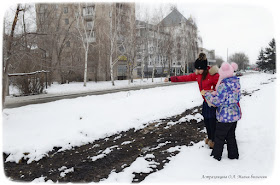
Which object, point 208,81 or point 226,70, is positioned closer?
point 226,70

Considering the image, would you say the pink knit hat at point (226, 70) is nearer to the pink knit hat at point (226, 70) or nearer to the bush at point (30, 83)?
the pink knit hat at point (226, 70)

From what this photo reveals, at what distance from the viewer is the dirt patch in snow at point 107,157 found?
321 centimetres

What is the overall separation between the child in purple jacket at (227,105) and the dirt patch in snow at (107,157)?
1.00m

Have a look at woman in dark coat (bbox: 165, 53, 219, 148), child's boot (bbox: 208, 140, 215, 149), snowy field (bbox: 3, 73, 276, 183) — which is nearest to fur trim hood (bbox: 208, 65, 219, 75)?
woman in dark coat (bbox: 165, 53, 219, 148)

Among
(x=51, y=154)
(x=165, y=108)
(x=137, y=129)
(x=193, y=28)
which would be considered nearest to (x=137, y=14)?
(x=193, y=28)

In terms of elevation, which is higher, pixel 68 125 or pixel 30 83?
pixel 30 83

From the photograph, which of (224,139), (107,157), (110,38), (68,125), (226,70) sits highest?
(110,38)

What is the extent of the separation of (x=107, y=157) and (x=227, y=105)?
8.15 ft

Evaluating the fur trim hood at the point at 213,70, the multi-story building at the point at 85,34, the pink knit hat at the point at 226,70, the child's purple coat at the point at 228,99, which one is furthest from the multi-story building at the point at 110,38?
the child's purple coat at the point at 228,99

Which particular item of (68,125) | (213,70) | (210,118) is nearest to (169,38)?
(68,125)

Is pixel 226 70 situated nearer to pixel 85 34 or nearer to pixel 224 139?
pixel 224 139

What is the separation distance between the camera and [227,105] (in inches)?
121

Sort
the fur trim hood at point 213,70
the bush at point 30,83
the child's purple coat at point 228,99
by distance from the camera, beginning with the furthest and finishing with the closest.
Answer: the bush at point 30,83 < the fur trim hood at point 213,70 < the child's purple coat at point 228,99

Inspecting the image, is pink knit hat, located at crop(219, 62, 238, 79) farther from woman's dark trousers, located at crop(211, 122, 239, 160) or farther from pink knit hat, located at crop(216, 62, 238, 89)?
woman's dark trousers, located at crop(211, 122, 239, 160)
